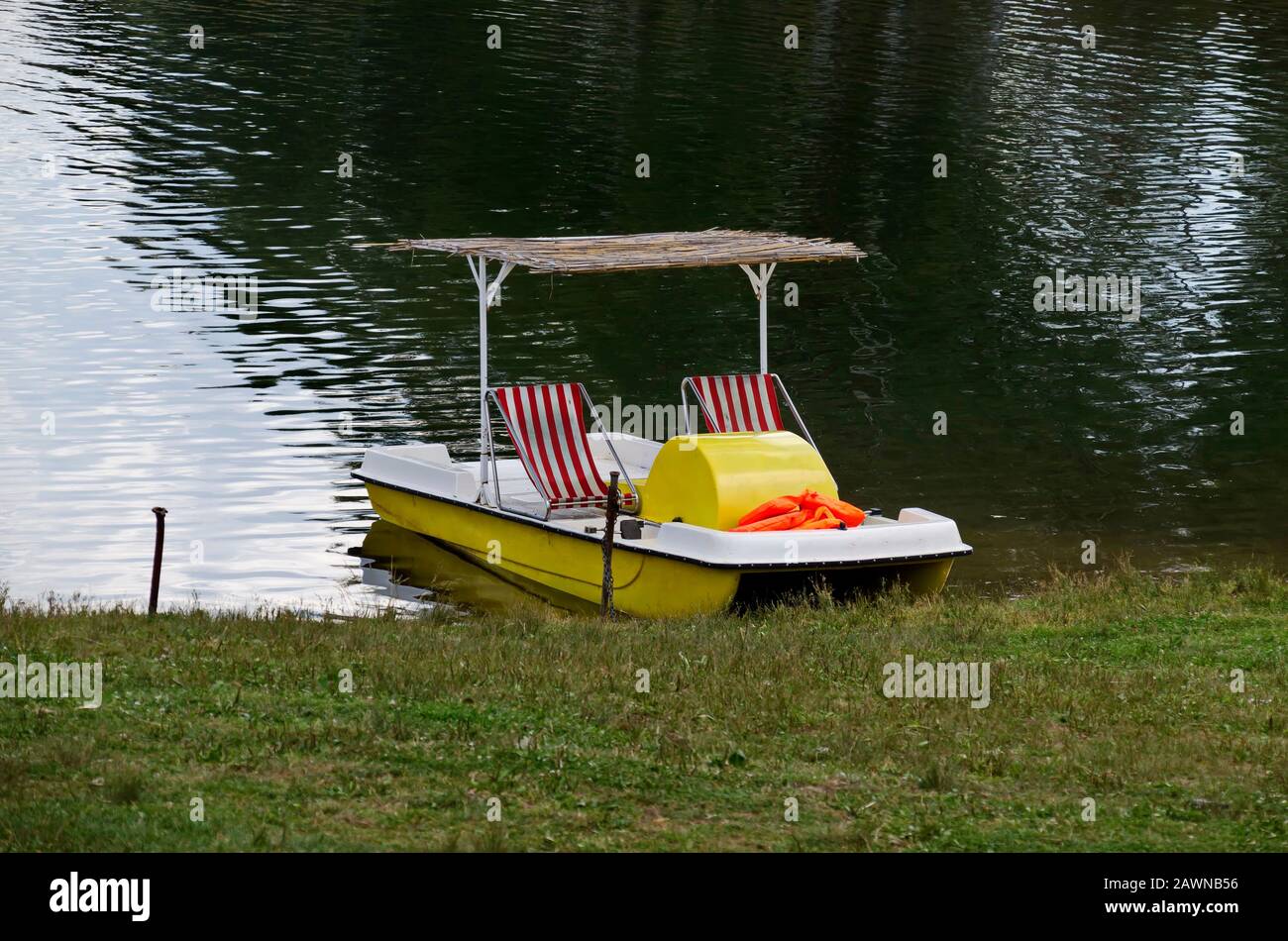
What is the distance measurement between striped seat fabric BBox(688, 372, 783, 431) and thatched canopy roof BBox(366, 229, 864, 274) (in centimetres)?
162

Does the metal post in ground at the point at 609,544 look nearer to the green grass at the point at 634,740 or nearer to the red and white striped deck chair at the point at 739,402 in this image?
the green grass at the point at 634,740

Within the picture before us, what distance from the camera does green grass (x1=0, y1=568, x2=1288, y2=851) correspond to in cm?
989

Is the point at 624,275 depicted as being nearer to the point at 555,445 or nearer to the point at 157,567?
the point at 555,445

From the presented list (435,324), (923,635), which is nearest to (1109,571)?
(923,635)

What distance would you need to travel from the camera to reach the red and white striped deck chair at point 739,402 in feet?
69.3

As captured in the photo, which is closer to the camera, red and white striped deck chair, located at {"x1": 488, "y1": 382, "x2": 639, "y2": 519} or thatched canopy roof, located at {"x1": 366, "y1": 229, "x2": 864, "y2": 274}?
thatched canopy roof, located at {"x1": 366, "y1": 229, "x2": 864, "y2": 274}

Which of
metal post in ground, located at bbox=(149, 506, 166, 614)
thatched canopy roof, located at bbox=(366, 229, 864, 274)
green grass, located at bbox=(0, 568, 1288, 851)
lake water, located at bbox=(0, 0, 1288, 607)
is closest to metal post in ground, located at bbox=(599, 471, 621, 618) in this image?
green grass, located at bbox=(0, 568, 1288, 851)

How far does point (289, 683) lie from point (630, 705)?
2503 millimetres

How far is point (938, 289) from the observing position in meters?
38.3

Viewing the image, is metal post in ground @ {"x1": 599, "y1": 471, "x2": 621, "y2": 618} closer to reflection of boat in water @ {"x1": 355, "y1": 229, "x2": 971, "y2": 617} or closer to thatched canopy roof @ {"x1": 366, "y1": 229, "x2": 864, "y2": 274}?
reflection of boat in water @ {"x1": 355, "y1": 229, "x2": 971, "y2": 617}

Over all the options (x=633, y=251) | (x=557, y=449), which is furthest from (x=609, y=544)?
(x=633, y=251)

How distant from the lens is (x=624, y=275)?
39719 millimetres

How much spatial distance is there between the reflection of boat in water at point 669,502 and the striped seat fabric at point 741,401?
0.05ft
